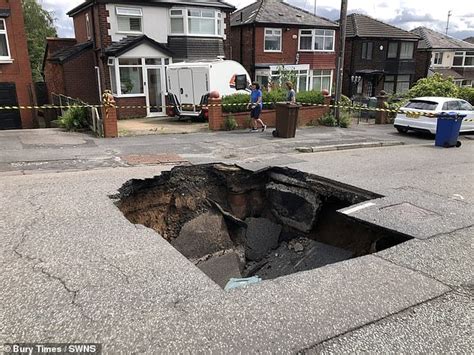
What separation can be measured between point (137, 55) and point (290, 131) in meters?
8.64

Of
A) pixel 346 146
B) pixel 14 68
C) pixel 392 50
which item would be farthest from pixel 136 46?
pixel 392 50

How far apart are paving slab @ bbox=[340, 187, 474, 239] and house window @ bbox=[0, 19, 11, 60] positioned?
16.5m

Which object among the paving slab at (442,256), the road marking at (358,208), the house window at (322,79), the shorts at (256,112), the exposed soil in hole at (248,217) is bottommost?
the exposed soil in hole at (248,217)

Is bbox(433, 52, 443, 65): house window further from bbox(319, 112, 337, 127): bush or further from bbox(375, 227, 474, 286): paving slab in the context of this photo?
bbox(375, 227, 474, 286): paving slab

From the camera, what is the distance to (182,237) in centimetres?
728

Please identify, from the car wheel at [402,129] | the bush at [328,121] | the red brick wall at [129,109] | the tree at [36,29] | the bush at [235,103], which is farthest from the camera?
the tree at [36,29]

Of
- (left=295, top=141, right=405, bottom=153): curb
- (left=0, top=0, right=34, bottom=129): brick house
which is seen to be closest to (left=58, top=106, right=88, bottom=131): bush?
(left=0, top=0, right=34, bottom=129): brick house

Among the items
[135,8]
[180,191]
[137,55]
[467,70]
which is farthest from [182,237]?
[467,70]

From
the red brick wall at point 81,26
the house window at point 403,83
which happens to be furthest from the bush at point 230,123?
the house window at point 403,83

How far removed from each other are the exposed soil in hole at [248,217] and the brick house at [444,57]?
37062mm

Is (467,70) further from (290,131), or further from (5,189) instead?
(5,189)

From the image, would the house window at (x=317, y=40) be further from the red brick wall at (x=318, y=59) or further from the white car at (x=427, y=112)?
the white car at (x=427, y=112)

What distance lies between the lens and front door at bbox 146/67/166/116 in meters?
19.0

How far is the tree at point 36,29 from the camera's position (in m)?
33.2
